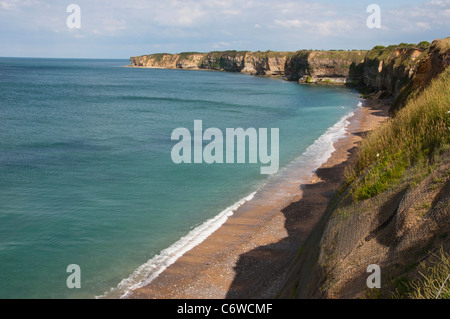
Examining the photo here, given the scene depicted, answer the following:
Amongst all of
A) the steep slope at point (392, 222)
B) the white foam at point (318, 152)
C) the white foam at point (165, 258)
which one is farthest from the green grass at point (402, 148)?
the white foam at point (318, 152)

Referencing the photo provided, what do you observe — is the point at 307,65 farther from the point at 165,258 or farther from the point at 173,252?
the point at 165,258

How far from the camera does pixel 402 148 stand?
31.6 ft

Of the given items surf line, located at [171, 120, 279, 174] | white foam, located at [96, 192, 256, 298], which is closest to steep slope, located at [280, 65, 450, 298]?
white foam, located at [96, 192, 256, 298]

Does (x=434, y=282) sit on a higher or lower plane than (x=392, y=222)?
lower

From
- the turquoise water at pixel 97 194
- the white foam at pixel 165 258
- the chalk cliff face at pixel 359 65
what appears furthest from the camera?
the chalk cliff face at pixel 359 65

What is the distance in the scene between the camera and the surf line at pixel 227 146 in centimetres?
2411

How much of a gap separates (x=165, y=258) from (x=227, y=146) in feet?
53.9

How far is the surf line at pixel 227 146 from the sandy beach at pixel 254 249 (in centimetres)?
430

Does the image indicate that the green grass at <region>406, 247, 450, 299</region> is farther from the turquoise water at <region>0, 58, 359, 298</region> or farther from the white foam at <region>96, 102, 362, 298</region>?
the turquoise water at <region>0, 58, 359, 298</region>

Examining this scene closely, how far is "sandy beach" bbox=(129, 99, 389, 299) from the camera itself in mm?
10438

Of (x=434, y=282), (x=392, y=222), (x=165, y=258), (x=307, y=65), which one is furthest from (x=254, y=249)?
(x=307, y=65)

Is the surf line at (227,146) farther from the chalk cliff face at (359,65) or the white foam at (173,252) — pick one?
the chalk cliff face at (359,65)

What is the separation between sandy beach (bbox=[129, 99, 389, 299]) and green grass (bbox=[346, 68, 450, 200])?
11.0 ft
